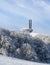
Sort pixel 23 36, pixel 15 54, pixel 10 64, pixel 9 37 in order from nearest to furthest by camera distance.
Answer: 1. pixel 10 64
2. pixel 15 54
3. pixel 9 37
4. pixel 23 36

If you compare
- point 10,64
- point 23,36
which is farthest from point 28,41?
point 10,64

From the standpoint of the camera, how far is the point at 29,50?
2248cm

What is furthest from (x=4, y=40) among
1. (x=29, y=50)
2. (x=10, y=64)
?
(x=10, y=64)

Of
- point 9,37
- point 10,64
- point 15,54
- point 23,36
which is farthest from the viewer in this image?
point 23,36

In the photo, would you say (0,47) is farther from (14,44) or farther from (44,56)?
(44,56)

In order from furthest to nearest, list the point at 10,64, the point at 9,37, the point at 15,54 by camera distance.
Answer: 1. the point at 9,37
2. the point at 15,54
3. the point at 10,64

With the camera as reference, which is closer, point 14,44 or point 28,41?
point 14,44

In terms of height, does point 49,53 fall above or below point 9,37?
below

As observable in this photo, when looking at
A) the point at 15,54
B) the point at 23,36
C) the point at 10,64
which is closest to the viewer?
the point at 10,64

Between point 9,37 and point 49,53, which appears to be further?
point 49,53

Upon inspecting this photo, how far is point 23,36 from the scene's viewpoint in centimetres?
2523

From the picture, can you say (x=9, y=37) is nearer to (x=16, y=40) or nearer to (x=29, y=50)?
(x=16, y=40)

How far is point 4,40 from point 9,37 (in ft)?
2.88

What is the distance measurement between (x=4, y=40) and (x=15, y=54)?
1853 millimetres
